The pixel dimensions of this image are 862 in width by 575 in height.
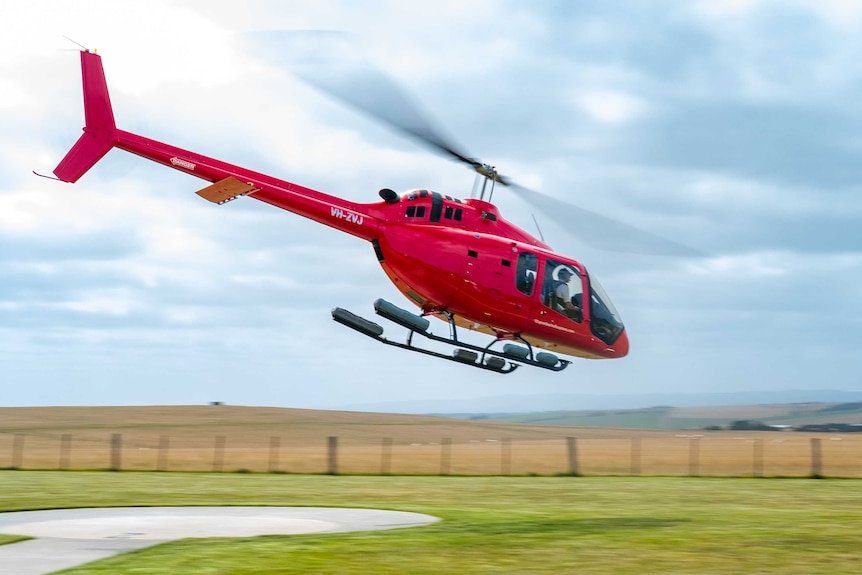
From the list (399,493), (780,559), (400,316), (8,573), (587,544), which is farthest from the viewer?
(399,493)

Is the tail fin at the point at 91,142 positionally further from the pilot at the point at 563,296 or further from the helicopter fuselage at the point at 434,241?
the pilot at the point at 563,296

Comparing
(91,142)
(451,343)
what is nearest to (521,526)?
(451,343)

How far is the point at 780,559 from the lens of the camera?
1619 centimetres

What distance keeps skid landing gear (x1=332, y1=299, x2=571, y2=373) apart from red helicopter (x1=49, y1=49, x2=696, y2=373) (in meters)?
A: 0.03

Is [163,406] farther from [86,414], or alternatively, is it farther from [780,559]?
[780,559]

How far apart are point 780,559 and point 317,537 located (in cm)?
821

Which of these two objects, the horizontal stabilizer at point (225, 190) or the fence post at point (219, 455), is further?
the fence post at point (219, 455)

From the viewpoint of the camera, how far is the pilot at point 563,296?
1093 inches

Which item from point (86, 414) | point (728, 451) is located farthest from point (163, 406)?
point (728, 451)

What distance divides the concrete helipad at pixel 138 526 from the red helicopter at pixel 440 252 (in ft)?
18.5

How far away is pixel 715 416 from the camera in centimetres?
15200

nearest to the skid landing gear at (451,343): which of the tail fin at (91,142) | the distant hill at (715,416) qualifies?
the tail fin at (91,142)

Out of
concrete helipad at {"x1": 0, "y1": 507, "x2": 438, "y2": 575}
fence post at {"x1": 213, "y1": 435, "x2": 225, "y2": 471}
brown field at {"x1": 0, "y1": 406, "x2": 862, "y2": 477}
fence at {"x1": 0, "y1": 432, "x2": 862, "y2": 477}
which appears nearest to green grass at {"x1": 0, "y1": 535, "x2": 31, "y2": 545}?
concrete helipad at {"x1": 0, "y1": 507, "x2": 438, "y2": 575}

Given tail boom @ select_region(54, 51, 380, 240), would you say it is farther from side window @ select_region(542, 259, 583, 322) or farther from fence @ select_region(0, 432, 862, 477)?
fence @ select_region(0, 432, 862, 477)
